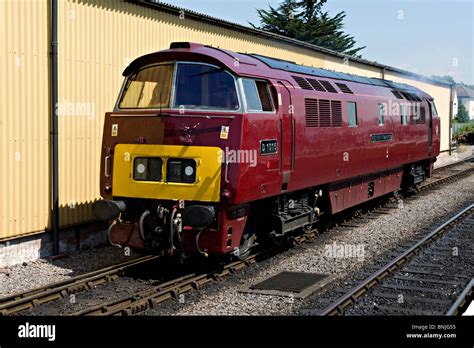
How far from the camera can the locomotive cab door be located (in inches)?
388

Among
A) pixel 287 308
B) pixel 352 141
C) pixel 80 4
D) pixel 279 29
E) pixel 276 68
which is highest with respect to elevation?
pixel 279 29

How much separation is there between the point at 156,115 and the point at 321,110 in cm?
375

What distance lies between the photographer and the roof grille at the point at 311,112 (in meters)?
10.9

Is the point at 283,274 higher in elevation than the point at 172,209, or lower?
lower

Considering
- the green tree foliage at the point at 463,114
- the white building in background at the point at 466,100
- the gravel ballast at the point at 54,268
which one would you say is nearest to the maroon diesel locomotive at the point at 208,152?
the gravel ballast at the point at 54,268

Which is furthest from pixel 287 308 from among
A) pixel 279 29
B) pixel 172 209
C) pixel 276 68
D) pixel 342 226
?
pixel 279 29

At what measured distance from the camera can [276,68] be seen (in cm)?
1054

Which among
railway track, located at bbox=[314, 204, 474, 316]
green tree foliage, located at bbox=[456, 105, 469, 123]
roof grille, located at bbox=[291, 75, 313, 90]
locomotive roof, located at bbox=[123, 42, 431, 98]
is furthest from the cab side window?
green tree foliage, located at bbox=[456, 105, 469, 123]

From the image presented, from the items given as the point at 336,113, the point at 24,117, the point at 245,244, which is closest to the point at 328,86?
the point at 336,113

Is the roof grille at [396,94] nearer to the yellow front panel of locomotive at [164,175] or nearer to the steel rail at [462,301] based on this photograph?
the steel rail at [462,301]

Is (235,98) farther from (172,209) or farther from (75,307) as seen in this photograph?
(75,307)

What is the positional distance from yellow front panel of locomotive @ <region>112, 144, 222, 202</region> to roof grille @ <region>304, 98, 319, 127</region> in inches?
113

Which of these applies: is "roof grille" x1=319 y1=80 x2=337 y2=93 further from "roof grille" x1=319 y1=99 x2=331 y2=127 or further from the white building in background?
the white building in background

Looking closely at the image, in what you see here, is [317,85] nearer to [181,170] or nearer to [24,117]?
[181,170]
